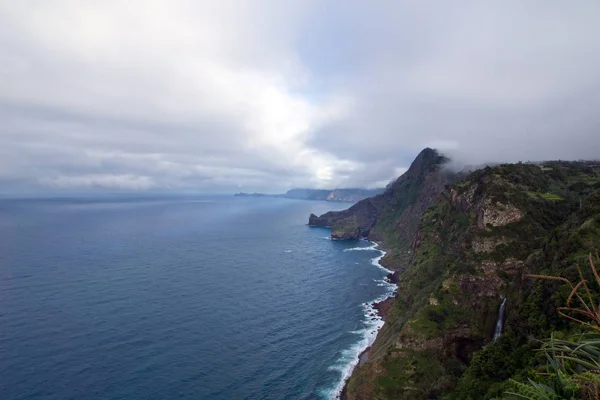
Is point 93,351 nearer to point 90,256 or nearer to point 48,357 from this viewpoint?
point 48,357

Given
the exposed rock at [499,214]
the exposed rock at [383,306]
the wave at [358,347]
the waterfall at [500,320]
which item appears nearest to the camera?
the waterfall at [500,320]

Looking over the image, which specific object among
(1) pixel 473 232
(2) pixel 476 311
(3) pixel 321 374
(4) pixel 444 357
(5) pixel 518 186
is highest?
(5) pixel 518 186

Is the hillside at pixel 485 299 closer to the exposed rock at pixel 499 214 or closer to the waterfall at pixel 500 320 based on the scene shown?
the exposed rock at pixel 499 214

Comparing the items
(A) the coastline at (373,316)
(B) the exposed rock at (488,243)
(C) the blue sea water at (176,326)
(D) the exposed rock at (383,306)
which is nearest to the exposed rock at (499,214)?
(B) the exposed rock at (488,243)

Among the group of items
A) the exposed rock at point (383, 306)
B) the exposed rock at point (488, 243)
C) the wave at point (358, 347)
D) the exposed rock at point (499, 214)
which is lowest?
the wave at point (358, 347)

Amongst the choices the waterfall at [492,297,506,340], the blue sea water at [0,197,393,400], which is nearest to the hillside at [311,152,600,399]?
the waterfall at [492,297,506,340]

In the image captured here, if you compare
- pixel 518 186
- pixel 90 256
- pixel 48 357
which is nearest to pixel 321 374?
pixel 48 357
